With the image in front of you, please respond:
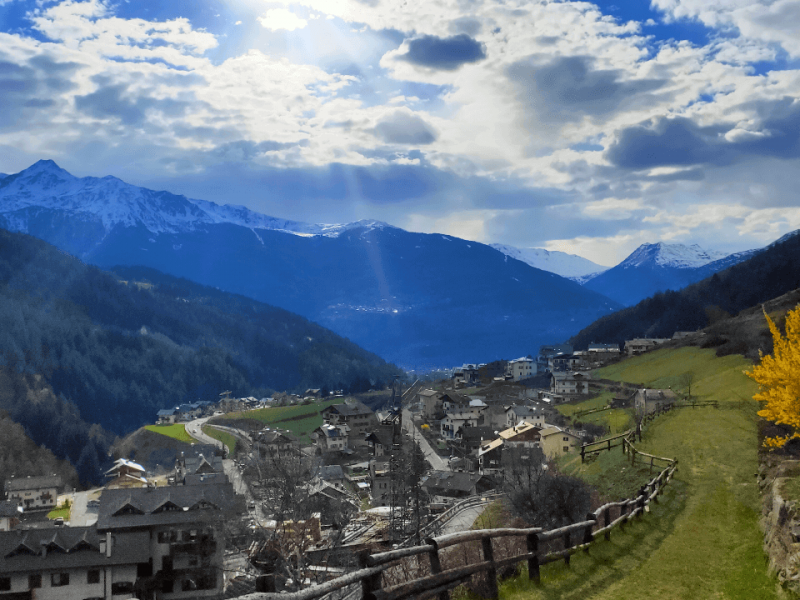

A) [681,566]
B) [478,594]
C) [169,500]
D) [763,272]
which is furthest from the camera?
[763,272]

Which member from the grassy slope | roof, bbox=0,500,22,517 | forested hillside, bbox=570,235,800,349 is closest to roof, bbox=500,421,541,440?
the grassy slope

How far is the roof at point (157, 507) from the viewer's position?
162 feet

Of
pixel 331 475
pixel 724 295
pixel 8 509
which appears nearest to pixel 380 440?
pixel 331 475

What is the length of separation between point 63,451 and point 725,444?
14214cm

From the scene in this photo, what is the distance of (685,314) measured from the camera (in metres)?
175

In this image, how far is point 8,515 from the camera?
62.6 m

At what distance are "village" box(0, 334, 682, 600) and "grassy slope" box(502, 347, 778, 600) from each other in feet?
23.2

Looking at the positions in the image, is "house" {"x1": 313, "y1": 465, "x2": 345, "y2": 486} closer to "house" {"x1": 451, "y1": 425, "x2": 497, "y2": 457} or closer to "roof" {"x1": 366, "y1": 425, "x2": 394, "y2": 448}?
"roof" {"x1": 366, "y1": 425, "x2": 394, "y2": 448}

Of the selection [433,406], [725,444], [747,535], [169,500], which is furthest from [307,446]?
[747,535]

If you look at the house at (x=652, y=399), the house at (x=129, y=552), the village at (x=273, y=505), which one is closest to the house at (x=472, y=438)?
the village at (x=273, y=505)

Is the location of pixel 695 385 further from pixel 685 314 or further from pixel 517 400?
Answer: pixel 685 314

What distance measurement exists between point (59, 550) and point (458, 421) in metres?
72.3

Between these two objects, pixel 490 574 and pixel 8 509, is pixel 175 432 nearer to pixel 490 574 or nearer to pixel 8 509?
pixel 8 509

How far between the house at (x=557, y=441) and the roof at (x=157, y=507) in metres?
34.5
